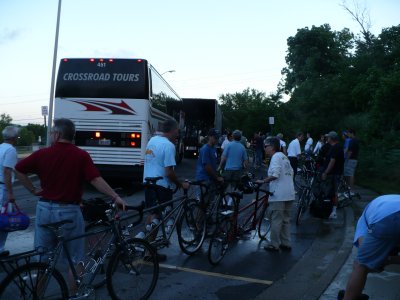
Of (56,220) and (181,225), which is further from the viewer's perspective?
(181,225)

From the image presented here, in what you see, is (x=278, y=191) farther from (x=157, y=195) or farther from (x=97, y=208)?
(x=97, y=208)

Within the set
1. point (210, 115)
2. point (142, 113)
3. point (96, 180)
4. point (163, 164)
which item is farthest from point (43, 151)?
point (210, 115)

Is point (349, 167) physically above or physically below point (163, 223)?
above

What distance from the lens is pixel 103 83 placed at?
13.8 meters

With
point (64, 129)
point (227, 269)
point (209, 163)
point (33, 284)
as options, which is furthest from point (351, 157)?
point (33, 284)

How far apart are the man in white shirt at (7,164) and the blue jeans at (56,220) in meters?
1.82

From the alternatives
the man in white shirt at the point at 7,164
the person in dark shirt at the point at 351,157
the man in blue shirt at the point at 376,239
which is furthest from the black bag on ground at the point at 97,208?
the person in dark shirt at the point at 351,157

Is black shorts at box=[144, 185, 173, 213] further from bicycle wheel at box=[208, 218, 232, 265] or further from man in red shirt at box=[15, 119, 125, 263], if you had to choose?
man in red shirt at box=[15, 119, 125, 263]

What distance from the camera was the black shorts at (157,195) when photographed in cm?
647

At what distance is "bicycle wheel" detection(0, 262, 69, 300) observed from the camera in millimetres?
3529

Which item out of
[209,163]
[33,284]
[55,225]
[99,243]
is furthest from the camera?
[209,163]

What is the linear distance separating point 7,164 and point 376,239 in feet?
14.5

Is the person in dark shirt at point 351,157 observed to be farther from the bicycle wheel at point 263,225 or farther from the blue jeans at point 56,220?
the blue jeans at point 56,220

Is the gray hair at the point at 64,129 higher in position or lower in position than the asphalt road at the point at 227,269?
higher
